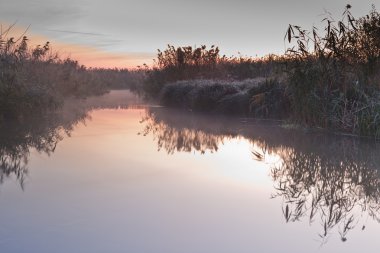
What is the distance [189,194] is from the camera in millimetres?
3639

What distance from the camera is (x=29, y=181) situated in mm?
4070

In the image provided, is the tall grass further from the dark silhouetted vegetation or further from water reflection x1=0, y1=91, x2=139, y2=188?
the dark silhouetted vegetation

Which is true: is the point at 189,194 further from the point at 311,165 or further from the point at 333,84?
the point at 333,84

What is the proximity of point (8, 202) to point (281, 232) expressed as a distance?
1.84m

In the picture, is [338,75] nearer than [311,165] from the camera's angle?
No

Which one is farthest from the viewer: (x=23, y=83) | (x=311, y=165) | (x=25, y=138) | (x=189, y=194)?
(x=23, y=83)

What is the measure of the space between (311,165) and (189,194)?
1.78 meters

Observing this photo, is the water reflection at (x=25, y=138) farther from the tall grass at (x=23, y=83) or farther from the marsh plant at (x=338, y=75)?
the marsh plant at (x=338, y=75)

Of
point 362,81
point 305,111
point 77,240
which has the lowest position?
point 77,240

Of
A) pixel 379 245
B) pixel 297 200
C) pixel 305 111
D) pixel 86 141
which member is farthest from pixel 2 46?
pixel 379 245

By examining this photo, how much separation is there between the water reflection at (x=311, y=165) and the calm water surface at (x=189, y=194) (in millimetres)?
12

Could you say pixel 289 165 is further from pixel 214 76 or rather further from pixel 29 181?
pixel 214 76

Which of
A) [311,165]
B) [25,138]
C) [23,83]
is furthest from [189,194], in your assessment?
[23,83]

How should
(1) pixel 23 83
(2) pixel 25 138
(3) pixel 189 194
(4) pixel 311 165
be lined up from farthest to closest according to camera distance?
(1) pixel 23 83 → (2) pixel 25 138 → (4) pixel 311 165 → (3) pixel 189 194
